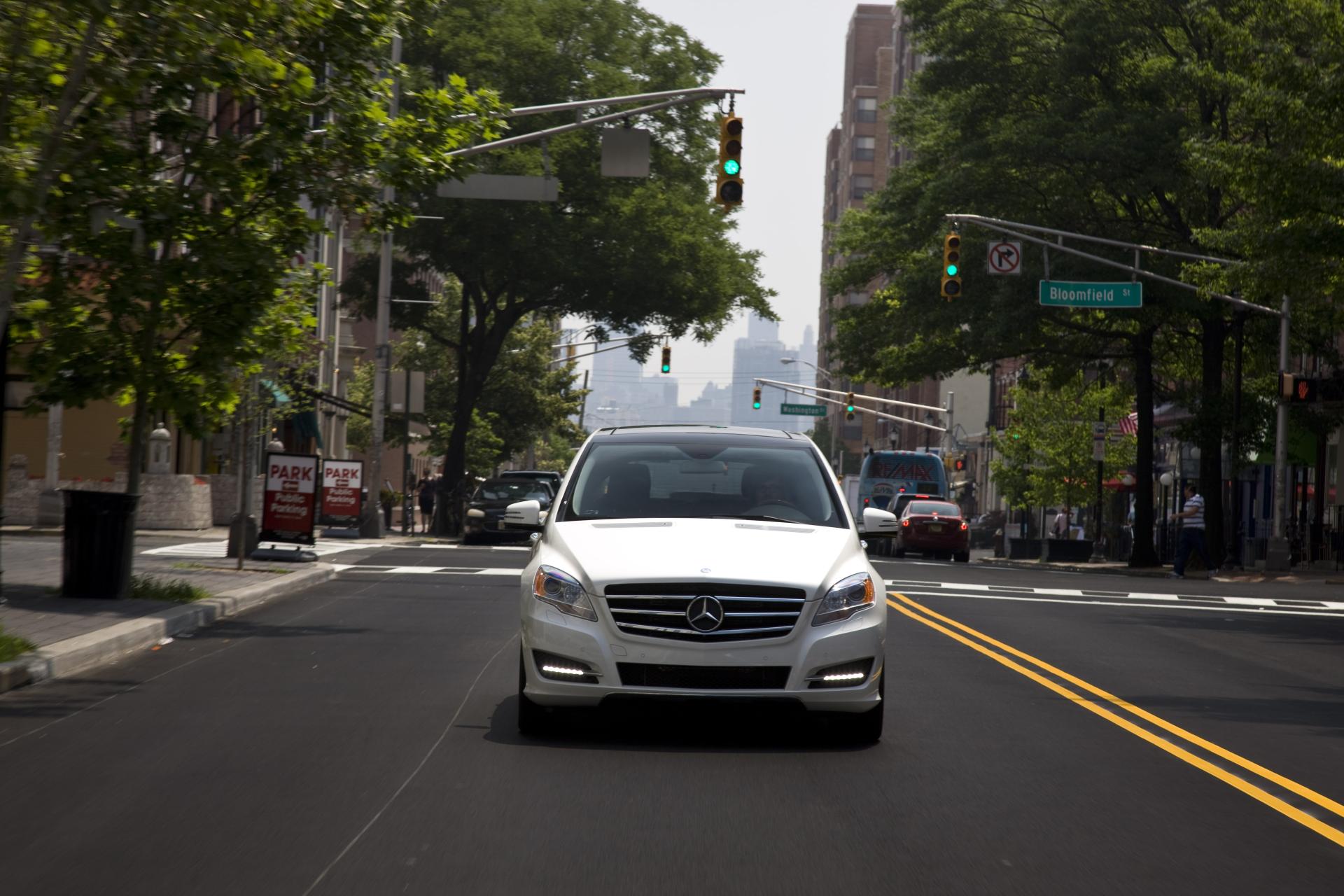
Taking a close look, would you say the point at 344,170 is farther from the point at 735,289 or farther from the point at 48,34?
the point at 735,289

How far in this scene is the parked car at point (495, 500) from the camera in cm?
3931

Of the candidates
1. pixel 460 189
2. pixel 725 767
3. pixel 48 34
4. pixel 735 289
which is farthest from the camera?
pixel 735 289

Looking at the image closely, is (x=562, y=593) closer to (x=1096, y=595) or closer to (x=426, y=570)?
(x=426, y=570)

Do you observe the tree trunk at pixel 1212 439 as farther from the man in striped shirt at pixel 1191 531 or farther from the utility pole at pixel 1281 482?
the man in striped shirt at pixel 1191 531

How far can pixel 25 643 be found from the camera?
1185cm

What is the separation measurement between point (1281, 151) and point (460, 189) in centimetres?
1201

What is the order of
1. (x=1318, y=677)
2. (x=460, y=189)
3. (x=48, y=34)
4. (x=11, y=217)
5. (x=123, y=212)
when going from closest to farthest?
(x=11, y=217)
(x=48, y=34)
(x=1318, y=677)
(x=123, y=212)
(x=460, y=189)

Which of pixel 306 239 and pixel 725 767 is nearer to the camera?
pixel 725 767

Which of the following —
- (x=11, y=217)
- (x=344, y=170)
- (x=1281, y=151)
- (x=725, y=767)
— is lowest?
(x=725, y=767)

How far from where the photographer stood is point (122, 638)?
1321 cm

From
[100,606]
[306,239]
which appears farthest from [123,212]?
[100,606]

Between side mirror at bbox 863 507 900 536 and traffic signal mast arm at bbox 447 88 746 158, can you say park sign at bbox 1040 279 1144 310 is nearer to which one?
traffic signal mast arm at bbox 447 88 746 158

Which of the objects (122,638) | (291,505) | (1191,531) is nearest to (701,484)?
(122,638)

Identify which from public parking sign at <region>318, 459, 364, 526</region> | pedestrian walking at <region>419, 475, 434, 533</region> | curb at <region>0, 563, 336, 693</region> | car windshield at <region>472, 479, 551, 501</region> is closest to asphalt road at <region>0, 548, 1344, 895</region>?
curb at <region>0, 563, 336, 693</region>
